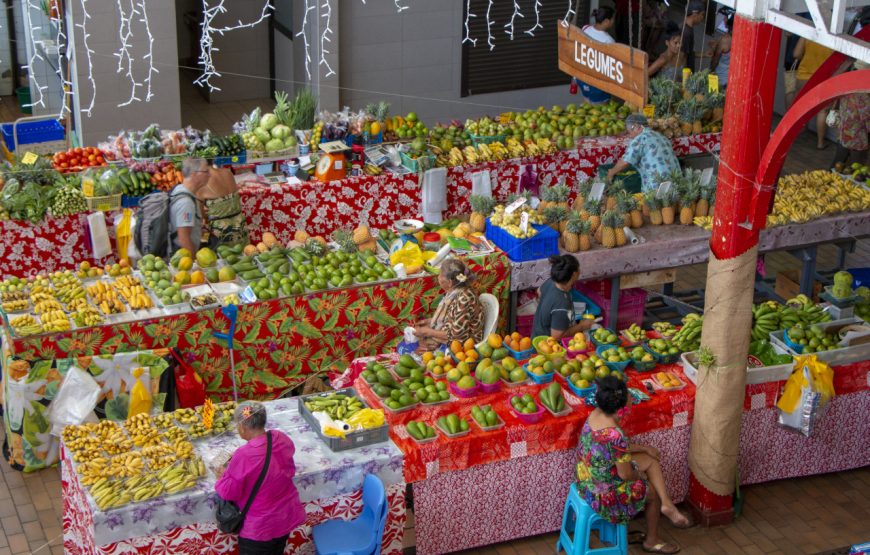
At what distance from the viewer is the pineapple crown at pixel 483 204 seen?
33.5 feet

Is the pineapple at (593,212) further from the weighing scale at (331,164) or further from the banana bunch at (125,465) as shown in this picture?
the banana bunch at (125,465)

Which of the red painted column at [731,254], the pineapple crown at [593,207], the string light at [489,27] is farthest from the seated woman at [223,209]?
the string light at [489,27]

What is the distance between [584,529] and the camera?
7305 mm

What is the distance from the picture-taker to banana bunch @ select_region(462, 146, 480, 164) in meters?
10.9

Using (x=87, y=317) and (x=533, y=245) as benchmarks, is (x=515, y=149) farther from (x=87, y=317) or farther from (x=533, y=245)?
(x=87, y=317)

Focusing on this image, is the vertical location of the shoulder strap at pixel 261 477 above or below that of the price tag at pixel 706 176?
below

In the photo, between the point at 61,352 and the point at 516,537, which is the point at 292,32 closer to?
the point at 61,352

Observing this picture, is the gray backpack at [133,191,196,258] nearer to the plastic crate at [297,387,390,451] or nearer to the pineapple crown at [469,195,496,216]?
the pineapple crown at [469,195,496,216]

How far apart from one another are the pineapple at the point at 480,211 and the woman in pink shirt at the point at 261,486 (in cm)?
392

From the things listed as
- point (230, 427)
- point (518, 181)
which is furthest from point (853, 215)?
point (230, 427)

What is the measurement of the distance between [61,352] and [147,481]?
209 centimetres

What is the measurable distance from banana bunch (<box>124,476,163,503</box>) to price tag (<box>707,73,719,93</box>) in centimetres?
733

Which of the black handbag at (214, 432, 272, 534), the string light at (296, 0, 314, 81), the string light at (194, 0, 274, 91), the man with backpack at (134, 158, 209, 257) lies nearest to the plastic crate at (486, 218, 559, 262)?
the man with backpack at (134, 158, 209, 257)

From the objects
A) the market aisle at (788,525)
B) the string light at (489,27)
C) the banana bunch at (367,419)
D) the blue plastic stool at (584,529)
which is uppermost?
the string light at (489,27)
